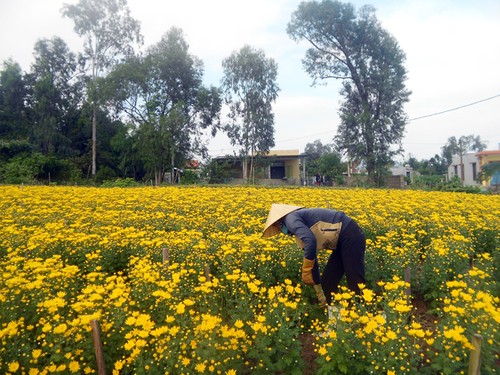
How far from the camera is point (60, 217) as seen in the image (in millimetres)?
7641

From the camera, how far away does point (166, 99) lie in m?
33.9

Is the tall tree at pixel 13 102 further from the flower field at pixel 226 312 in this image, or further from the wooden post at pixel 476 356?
the wooden post at pixel 476 356

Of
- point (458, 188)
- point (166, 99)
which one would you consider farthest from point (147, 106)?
point (458, 188)

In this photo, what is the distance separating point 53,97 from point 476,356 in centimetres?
3893

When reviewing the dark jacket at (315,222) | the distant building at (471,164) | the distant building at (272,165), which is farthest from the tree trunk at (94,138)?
the distant building at (471,164)

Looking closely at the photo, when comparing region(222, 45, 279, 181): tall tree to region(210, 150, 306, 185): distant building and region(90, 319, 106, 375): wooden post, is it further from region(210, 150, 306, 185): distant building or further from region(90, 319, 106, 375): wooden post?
region(90, 319, 106, 375): wooden post

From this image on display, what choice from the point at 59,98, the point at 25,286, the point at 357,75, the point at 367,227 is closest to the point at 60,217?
the point at 25,286

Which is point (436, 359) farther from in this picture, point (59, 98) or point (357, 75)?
point (59, 98)

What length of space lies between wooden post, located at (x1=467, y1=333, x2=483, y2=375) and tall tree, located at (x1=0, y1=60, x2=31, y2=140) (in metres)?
38.4

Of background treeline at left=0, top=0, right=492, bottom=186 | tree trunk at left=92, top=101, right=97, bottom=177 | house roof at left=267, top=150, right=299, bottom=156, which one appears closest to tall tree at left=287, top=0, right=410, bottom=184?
background treeline at left=0, top=0, right=492, bottom=186

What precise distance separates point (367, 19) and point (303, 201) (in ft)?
84.2

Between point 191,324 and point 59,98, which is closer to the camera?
point 191,324

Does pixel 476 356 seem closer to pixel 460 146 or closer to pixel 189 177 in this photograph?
pixel 189 177

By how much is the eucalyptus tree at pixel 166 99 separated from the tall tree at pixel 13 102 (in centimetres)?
961
